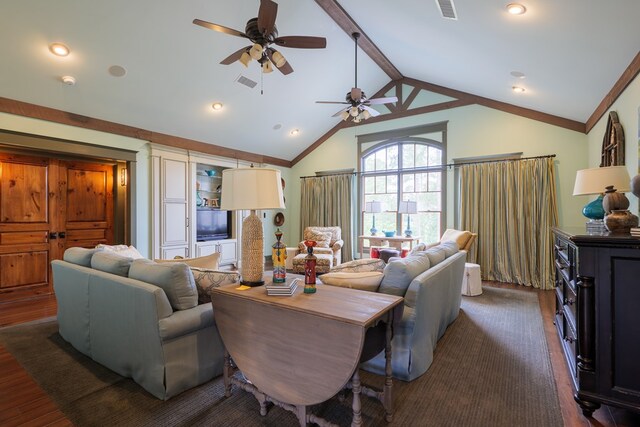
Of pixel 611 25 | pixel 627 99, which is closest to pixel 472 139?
pixel 627 99

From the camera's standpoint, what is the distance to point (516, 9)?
107 inches

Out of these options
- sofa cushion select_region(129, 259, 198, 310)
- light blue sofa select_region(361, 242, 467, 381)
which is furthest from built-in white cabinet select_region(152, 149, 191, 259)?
light blue sofa select_region(361, 242, 467, 381)

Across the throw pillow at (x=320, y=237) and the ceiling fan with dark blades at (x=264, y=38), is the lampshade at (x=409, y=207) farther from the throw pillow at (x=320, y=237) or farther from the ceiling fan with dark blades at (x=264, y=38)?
the ceiling fan with dark blades at (x=264, y=38)

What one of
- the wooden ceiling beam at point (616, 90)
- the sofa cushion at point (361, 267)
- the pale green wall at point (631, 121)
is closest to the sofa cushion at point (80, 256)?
the sofa cushion at point (361, 267)

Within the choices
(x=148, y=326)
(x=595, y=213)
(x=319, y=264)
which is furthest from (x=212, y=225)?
(x=595, y=213)

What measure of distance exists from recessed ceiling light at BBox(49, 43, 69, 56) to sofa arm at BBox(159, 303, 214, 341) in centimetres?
348

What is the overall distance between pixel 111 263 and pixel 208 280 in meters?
0.84

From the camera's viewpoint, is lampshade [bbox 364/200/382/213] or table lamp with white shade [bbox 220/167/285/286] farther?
lampshade [bbox 364/200/382/213]

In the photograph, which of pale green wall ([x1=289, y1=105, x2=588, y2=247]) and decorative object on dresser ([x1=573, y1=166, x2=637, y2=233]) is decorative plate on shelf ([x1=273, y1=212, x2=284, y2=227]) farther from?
decorative object on dresser ([x1=573, y1=166, x2=637, y2=233])

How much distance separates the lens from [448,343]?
9.19ft

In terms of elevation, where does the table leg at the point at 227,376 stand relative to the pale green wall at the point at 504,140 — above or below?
below

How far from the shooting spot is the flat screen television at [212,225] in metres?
6.21

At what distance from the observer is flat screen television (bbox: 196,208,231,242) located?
6211mm

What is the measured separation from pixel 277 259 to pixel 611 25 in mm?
3310
